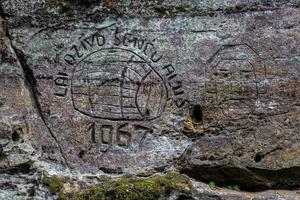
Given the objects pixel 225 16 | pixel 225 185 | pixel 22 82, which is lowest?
pixel 225 185

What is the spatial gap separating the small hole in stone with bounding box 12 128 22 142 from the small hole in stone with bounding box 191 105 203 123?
3.12 ft

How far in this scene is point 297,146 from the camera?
3.82 m

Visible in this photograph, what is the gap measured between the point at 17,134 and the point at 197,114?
39.1 inches

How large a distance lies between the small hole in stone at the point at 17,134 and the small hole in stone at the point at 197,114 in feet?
3.12

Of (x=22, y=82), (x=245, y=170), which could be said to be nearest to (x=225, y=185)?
(x=245, y=170)

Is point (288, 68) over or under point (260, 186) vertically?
over

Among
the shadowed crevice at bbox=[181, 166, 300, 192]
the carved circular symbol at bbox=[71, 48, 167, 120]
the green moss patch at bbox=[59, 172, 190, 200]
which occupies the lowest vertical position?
the green moss patch at bbox=[59, 172, 190, 200]

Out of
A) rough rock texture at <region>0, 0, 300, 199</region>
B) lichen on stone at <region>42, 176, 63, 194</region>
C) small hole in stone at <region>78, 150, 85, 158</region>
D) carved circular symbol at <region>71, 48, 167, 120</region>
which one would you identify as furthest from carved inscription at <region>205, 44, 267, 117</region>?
lichen on stone at <region>42, 176, 63, 194</region>

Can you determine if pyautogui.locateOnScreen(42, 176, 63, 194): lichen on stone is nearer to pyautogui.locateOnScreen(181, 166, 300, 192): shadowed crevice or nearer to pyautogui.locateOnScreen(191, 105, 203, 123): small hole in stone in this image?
pyautogui.locateOnScreen(181, 166, 300, 192): shadowed crevice

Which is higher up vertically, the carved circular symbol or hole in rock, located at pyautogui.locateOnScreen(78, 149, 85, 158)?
the carved circular symbol

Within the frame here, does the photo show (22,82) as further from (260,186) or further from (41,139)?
(260,186)

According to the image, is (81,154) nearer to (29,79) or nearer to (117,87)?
(117,87)

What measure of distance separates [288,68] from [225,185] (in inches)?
28.3

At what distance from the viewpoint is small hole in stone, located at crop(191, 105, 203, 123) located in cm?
391
